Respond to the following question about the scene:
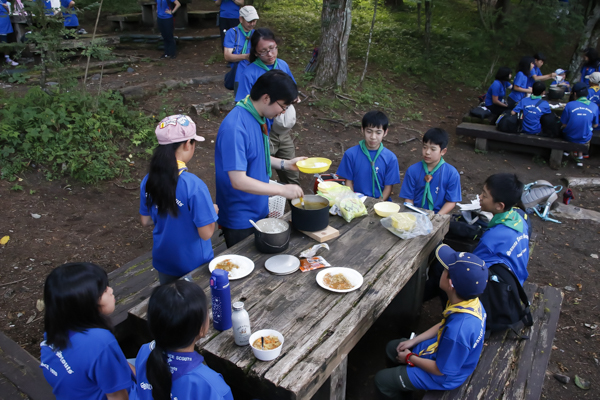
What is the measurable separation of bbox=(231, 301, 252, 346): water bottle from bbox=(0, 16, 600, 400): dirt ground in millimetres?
1626

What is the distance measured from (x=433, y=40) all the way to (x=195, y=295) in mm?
13464

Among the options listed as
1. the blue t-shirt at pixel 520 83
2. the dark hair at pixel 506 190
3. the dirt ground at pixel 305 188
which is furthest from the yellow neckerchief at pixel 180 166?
the blue t-shirt at pixel 520 83

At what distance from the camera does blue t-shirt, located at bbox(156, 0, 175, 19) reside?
31.5 ft

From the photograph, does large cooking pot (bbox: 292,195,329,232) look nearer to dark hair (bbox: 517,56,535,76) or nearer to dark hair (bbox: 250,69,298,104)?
dark hair (bbox: 250,69,298,104)

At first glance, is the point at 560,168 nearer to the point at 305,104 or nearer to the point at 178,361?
the point at 305,104

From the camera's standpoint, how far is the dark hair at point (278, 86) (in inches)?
116

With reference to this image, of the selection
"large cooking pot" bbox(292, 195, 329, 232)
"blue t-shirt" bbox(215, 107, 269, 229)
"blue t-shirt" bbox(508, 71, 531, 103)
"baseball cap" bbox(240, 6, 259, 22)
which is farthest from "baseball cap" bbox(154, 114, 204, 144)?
"blue t-shirt" bbox(508, 71, 531, 103)

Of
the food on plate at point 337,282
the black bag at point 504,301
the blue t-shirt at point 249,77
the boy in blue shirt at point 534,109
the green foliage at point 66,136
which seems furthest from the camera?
the boy in blue shirt at point 534,109

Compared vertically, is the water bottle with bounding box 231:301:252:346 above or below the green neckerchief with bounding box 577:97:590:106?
below

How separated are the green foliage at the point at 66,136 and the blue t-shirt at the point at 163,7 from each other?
13.4 ft

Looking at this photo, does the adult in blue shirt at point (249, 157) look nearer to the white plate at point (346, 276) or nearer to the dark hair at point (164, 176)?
the dark hair at point (164, 176)

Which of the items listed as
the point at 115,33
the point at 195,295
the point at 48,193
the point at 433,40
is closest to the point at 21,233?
the point at 48,193

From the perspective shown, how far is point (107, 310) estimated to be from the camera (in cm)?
214

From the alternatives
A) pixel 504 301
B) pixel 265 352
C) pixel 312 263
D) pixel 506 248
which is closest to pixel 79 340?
pixel 265 352
